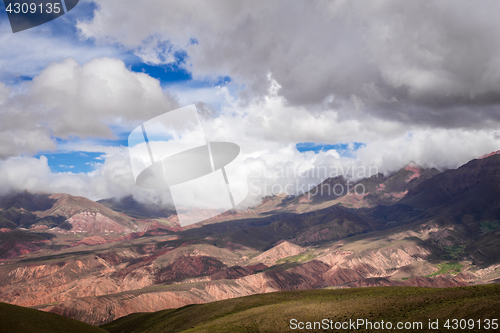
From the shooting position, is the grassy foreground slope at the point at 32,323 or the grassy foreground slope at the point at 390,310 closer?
the grassy foreground slope at the point at 390,310

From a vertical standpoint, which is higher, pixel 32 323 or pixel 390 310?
pixel 32 323

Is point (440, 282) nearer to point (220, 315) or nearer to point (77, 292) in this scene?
point (220, 315)

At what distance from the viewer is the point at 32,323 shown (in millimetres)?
52312

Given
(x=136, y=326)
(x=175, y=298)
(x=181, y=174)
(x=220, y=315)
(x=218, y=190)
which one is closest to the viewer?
(x=181, y=174)

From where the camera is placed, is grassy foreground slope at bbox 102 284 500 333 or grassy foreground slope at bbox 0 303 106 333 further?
grassy foreground slope at bbox 0 303 106 333

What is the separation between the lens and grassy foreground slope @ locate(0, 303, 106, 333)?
155 ft

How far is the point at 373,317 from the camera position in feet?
155

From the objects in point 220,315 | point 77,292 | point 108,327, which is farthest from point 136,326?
point 77,292

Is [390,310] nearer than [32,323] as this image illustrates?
Yes

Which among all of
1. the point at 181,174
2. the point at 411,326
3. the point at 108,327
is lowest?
the point at 108,327

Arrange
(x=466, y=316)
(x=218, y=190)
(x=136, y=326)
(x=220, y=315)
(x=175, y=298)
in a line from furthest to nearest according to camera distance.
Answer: (x=175, y=298) → (x=136, y=326) → (x=220, y=315) → (x=466, y=316) → (x=218, y=190)

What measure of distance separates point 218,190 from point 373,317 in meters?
41.3

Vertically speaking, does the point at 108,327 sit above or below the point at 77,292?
above

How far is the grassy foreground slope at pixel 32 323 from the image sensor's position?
155ft
